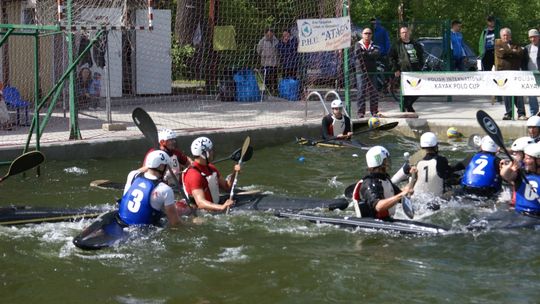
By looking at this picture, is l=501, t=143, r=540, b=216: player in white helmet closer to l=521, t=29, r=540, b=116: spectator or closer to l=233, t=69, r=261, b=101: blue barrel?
l=521, t=29, r=540, b=116: spectator

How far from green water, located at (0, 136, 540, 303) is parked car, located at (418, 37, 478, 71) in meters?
11.9

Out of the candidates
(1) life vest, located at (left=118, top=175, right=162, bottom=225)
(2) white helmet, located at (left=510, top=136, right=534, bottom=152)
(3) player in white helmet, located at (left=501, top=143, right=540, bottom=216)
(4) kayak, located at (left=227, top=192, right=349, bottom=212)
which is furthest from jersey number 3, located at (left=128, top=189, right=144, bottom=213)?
(2) white helmet, located at (left=510, top=136, right=534, bottom=152)

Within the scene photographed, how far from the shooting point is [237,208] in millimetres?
11492

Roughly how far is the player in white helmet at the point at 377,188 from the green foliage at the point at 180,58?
1177 centimetres

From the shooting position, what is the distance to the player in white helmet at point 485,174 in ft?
38.4

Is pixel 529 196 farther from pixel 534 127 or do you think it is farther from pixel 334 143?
pixel 334 143

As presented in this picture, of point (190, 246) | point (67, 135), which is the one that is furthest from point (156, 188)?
point (67, 135)

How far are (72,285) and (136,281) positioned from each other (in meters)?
0.59

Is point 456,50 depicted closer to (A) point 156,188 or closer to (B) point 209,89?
(B) point 209,89

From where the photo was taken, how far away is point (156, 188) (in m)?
9.84

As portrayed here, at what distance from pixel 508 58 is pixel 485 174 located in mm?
7358

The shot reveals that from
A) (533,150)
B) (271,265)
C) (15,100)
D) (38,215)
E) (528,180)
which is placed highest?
(15,100)

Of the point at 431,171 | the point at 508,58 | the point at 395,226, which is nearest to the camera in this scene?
the point at 395,226

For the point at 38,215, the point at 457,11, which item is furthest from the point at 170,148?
the point at 457,11
